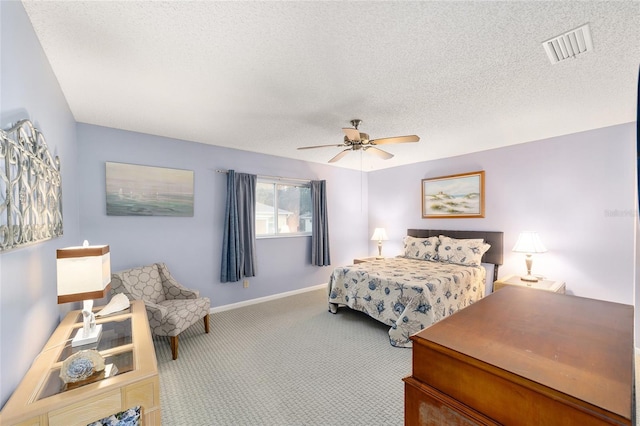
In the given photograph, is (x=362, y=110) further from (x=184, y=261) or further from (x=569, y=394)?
(x=184, y=261)

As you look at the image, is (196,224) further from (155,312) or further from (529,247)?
(529,247)

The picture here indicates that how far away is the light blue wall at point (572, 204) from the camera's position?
299 centimetres

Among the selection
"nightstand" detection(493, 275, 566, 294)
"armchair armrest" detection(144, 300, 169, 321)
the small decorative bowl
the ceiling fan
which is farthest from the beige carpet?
the ceiling fan

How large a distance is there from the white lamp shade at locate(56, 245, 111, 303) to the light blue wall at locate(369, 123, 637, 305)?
15.1 feet

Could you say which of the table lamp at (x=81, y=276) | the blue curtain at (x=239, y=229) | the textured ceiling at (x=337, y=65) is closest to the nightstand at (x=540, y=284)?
the textured ceiling at (x=337, y=65)

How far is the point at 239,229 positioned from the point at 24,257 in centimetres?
268

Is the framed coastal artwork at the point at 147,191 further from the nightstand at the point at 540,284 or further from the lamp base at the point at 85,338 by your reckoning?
the nightstand at the point at 540,284

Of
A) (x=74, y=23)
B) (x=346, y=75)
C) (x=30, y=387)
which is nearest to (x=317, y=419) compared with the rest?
(x=30, y=387)

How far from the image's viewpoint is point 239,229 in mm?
3947

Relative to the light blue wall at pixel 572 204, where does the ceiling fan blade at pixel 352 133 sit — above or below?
above

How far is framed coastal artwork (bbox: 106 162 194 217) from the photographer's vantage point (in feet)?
10.3

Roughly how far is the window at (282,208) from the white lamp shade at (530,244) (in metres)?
3.17

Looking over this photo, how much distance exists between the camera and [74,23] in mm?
1495

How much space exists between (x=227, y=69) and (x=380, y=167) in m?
4.00
